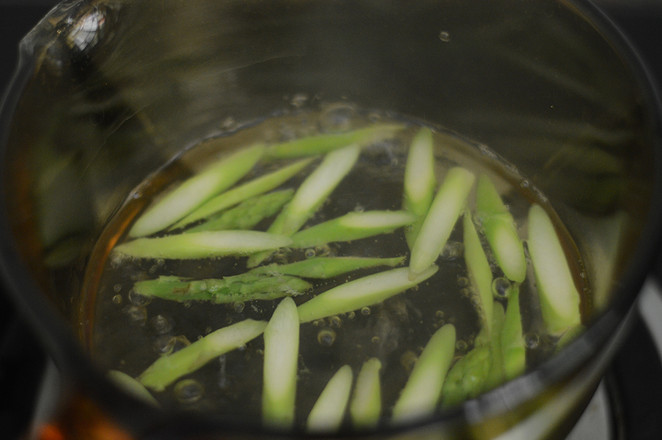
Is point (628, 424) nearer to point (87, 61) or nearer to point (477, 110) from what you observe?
point (477, 110)

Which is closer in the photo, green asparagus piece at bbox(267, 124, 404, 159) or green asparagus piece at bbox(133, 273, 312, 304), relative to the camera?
green asparagus piece at bbox(133, 273, 312, 304)

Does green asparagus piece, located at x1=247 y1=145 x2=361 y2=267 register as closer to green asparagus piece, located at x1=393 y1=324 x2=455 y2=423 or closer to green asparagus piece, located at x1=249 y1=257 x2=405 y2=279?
green asparagus piece, located at x1=249 y1=257 x2=405 y2=279

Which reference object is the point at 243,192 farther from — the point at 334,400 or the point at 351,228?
the point at 334,400

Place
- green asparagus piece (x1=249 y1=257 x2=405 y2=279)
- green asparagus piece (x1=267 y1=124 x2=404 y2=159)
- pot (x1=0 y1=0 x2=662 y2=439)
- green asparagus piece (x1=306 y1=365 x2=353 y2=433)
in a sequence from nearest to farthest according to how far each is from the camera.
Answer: pot (x1=0 y1=0 x2=662 y2=439), green asparagus piece (x1=306 y1=365 x2=353 y2=433), green asparagus piece (x1=249 y1=257 x2=405 y2=279), green asparagus piece (x1=267 y1=124 x2=404 y2=159)

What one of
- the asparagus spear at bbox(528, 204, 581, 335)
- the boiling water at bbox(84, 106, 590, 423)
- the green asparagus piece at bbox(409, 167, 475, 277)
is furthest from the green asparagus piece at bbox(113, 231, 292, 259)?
the asparagus spear at bbox(528, 204, 581, 335)

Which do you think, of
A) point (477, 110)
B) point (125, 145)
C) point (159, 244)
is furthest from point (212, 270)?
point (477, 110)

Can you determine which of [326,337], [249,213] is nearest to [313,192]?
[249,213]

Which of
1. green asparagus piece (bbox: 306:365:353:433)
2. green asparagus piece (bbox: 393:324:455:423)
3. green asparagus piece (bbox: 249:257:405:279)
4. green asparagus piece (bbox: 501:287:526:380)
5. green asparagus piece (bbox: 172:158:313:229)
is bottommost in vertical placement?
green asparagus piece (bbox: 501:287:526:380)
